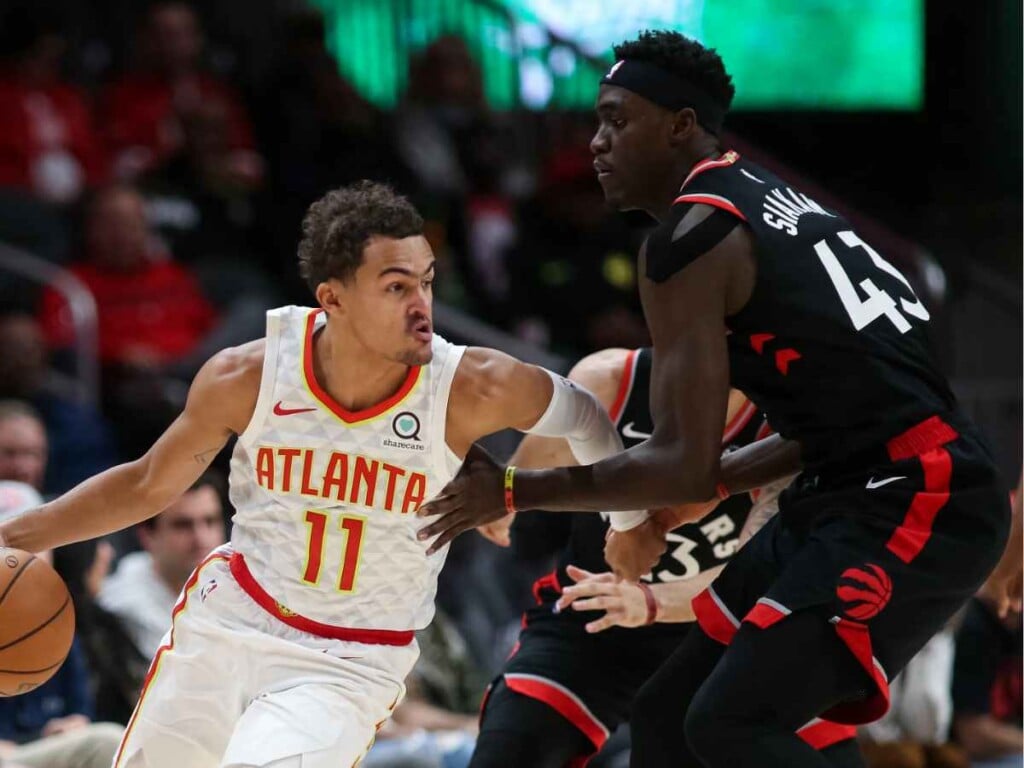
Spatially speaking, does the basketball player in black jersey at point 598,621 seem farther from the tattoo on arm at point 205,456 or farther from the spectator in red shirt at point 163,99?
the spectator in red shirt at point 163,99

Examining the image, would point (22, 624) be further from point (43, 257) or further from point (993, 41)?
point (993, 41)

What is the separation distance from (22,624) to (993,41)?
9108 mm

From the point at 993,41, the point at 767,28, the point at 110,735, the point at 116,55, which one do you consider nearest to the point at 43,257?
the point at 116,55

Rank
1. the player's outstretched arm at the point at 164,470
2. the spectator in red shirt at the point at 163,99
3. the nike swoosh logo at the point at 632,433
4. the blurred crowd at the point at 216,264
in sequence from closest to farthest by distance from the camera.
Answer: the player's outstretched arm at the point at 164,470
the nike swoosh logo at the point at 632,433
the blurred crowd at the point at 216,264
the spectator in red shirt at the point at 163,99

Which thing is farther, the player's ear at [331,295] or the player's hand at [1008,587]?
the player's hand at [1008,587]

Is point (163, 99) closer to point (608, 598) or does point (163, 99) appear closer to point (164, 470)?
point (164, 470)

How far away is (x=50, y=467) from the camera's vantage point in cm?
788

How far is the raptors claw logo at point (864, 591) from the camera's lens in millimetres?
3605

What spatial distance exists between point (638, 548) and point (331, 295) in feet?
3.44

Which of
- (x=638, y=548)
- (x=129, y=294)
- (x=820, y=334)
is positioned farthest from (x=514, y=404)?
(x=129, y=294)

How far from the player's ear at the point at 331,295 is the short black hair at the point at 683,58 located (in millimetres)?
929

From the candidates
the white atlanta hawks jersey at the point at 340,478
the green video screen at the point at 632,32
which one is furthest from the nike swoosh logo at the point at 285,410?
the green video screen at the point at 632,32

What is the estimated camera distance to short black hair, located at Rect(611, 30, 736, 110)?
399cm

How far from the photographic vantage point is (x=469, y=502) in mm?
3898
